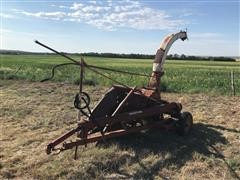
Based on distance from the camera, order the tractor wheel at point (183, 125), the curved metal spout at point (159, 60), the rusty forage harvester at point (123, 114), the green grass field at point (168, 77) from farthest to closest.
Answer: the green grass field at point (168, 77) < the curved metal spout at point (159, 60) < the tractor wheel at point (183, 125) < the rusty forage harvester at point (123, 114)

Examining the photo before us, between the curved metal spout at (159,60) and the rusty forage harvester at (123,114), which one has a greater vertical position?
the curved metal spout at (159,60)

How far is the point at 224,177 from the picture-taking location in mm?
5488

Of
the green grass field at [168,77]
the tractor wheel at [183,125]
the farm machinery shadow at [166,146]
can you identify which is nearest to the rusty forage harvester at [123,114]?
the tractor wheel at [183,125]

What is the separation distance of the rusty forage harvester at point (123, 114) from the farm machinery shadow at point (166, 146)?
0.75ft

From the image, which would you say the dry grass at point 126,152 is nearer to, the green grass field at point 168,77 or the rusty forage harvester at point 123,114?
the rusty forage harvester at point 123,114

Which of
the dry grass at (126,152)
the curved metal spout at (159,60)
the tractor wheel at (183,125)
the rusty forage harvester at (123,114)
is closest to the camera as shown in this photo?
the dry grass at (126,152)

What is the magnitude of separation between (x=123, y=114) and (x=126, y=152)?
0.67 m

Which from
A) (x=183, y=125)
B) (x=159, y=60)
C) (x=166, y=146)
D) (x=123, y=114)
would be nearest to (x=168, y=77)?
(x=159, y=60)

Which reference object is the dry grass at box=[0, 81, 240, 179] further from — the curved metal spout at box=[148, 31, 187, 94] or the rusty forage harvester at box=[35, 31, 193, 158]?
the curved metal spout at box=[148, 31, 187, 94]

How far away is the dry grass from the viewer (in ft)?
18.5

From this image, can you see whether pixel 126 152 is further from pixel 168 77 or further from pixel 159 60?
pixel 168 77

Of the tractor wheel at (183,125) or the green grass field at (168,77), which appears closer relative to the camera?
the tractor wheel at (183,125)

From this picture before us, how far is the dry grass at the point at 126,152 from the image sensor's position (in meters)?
5.62

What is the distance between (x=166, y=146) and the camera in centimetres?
693
